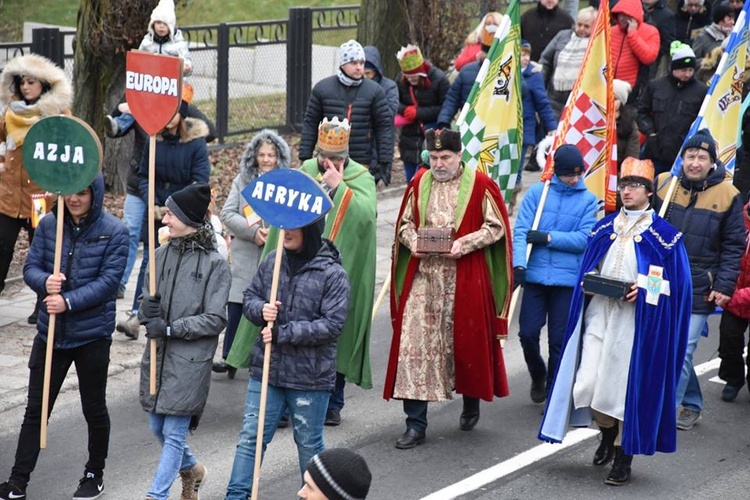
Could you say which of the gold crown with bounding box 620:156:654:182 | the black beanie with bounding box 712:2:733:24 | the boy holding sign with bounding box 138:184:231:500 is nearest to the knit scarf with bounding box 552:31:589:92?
the black beanie with bounding box 712:2:733:24

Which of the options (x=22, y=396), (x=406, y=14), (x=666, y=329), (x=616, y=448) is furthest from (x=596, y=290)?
(x=406, y=14)

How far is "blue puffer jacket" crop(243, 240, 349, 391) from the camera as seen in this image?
23.2ft

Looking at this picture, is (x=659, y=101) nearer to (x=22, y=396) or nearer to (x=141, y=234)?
(x=141, y=234)

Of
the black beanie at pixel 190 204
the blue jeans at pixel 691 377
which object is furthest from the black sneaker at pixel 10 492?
the blue jeans at pixel 691 377

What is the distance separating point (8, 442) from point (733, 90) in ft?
19.6

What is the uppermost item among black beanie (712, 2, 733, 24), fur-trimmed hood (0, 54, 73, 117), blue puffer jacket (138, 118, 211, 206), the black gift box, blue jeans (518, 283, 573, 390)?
black beanie (712, 2, 733, 24)

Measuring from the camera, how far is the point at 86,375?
7.57 meters

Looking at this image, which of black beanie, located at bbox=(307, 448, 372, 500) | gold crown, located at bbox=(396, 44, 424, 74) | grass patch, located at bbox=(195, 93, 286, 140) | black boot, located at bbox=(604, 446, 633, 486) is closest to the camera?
black beanie, located at bbox=(307, 448, 372, 500)

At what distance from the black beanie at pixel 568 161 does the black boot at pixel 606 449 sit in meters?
1.73

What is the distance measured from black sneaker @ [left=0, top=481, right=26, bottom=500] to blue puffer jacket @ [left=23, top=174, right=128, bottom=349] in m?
0.80

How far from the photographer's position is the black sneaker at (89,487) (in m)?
7.48

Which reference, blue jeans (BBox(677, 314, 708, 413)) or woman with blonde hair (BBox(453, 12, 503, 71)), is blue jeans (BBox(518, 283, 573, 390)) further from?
woman with blonde hair (BBox(453, 12, 503, 71))

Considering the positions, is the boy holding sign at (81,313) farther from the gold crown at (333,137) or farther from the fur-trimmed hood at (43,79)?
the fur-trimmed hood at (43,79)

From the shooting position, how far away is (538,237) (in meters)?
8.88
